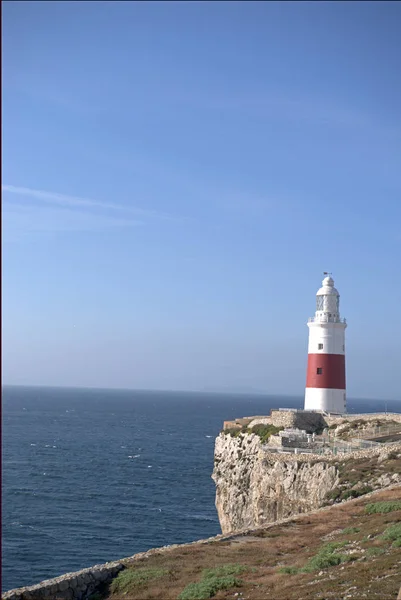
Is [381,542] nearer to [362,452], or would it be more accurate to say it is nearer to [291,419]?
[362,452]

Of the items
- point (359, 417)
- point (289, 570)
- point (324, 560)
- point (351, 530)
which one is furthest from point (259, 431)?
point (289, 570)

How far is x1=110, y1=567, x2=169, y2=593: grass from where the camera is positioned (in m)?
15.0

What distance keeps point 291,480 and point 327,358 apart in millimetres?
13315

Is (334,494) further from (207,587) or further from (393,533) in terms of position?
(207,587)

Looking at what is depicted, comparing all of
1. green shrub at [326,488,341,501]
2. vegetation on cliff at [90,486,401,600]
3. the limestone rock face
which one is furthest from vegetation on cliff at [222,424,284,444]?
vegetation on cliff at [90,486,401,600]

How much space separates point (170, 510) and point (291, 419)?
1815cm

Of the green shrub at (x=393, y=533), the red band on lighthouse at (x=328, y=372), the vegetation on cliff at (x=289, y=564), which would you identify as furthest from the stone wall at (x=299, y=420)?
the green shrub at (x=393, y=533)

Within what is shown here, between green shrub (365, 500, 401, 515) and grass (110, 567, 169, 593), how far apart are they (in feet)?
26.5

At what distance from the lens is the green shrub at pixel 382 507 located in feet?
65.8

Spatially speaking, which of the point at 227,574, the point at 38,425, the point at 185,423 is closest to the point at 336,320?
the point at 227,574

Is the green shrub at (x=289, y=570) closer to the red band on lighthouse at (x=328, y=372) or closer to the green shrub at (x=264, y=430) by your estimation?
the green shrub at (x=264, y=430)

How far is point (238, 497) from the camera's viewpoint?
3444 centimetres

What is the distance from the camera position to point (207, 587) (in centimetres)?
1397

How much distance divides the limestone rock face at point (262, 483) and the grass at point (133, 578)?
12821mm
